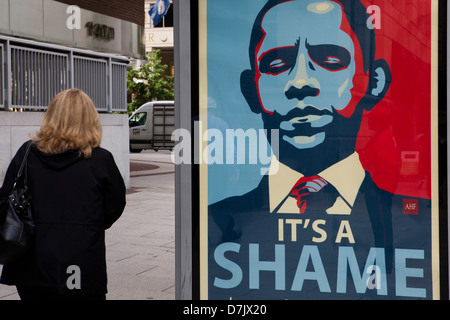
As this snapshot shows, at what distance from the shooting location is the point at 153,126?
27531 millimetres

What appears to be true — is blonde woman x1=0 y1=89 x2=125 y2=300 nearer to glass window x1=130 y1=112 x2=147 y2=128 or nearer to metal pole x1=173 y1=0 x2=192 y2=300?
metal pole x1=173 y1=0 x2=192 y2=300

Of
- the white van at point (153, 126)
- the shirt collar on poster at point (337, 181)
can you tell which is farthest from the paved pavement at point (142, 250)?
the white van at point (153, 126)

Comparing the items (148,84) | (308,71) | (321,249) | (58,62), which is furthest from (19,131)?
(148,84)

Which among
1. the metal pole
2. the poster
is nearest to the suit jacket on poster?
the poster

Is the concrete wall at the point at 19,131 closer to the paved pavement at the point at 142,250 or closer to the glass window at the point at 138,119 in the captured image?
the paved pavement at the point at 142,250

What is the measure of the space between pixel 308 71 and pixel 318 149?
1.51ft

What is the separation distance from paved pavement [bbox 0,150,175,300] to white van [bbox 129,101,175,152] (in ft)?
43.5

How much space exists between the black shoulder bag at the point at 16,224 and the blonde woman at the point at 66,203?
52 millimetres

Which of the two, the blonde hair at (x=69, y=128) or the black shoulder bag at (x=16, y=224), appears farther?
the blonde hair at (x=69, y=128)

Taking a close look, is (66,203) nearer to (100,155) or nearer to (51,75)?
(100,155)

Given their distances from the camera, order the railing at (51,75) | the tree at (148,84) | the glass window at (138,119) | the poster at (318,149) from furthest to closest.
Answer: the tree at (148,84), the glass window at (138,119), the railing at (51,75), the poster at (318,149)

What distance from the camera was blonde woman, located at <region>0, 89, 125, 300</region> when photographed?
3.26 m

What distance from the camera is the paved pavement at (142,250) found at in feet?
18.9
